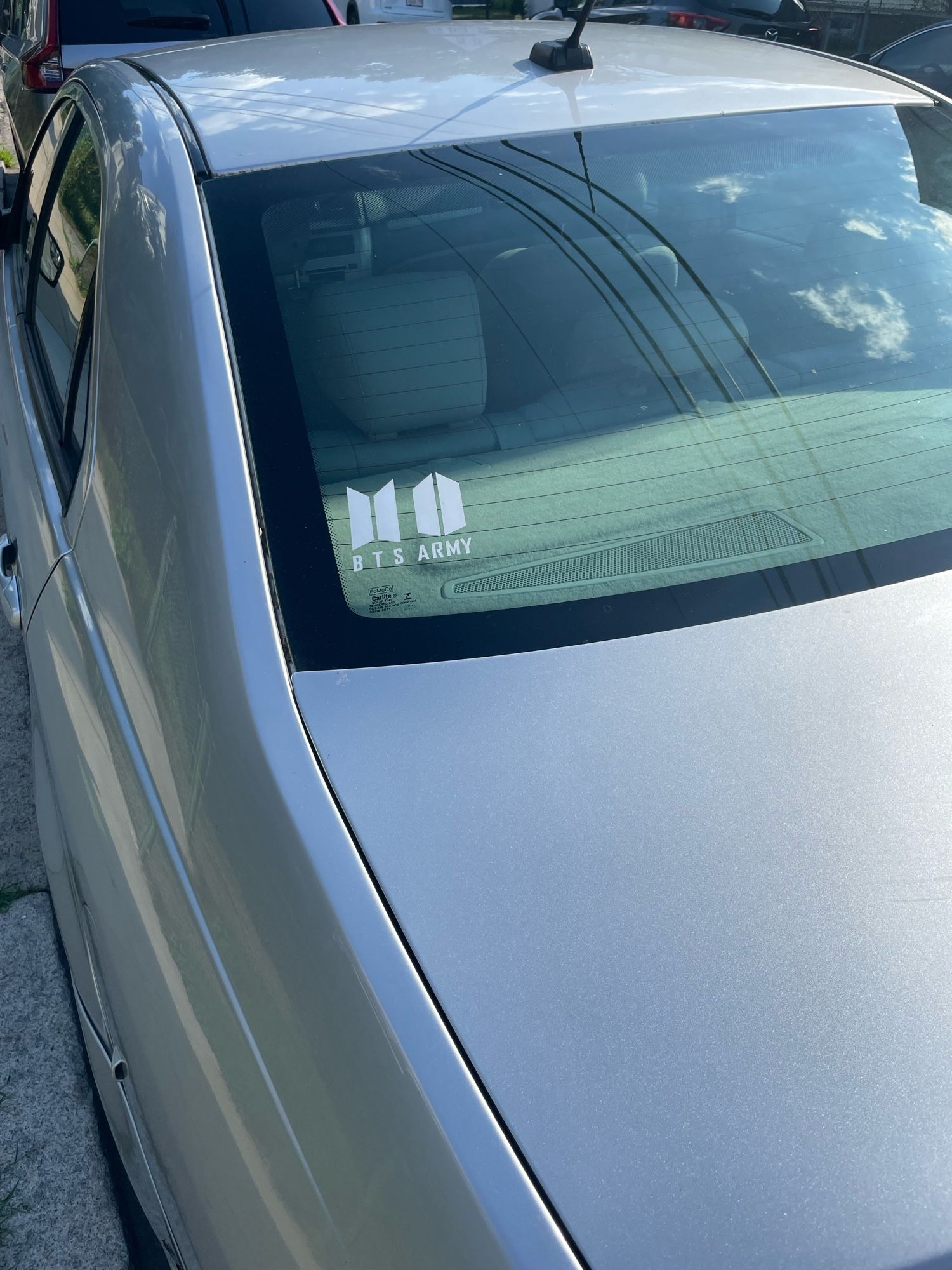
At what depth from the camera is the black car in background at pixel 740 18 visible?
32.7ft

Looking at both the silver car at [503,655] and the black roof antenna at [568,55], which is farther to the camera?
the black roof antenna at [568,55]

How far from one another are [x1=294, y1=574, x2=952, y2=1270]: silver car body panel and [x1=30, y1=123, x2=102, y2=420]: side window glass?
110 cm

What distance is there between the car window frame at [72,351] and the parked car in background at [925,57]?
7.59 m

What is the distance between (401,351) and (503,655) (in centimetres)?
61

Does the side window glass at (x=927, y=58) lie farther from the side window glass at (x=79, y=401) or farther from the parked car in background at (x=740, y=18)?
the side window glass at (x=79, y=401)

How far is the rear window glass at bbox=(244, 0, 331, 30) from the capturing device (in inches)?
246

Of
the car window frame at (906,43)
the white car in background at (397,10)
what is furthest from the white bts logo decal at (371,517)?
the white car in background at (397,10)

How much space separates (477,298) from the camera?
178 centimetres

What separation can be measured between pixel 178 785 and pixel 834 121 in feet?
5.66


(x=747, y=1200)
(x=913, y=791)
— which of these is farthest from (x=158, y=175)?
(x=747, y=1200)

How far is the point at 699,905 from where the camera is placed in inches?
42.9

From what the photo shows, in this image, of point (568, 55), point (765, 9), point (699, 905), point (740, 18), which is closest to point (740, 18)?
point (740, 18)

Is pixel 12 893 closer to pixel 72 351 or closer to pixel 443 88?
pixel 72 351

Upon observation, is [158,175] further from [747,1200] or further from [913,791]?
[747,1200]
